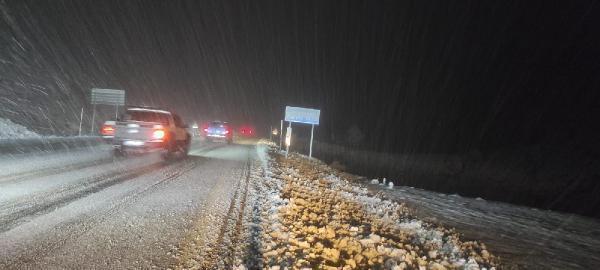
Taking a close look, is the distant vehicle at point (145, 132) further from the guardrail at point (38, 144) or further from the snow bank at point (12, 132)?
the snow bank at point (12, 132)

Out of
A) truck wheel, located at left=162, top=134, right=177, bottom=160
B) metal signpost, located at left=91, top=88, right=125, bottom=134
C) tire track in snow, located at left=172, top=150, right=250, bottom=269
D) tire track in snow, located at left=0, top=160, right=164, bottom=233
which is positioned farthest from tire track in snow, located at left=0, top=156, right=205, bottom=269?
metal signpost, located at left=91, top=88, right=125, bottom=134

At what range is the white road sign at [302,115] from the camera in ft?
75.7

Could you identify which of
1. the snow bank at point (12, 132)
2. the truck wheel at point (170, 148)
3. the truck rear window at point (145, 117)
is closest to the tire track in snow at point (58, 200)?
the truck wheel at point (170, 148)

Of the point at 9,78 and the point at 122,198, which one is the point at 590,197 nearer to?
the point at 122,198

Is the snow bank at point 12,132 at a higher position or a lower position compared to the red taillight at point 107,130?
lower

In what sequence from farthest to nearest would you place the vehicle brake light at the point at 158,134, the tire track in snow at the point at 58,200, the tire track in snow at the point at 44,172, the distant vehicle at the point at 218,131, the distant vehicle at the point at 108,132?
1. the distant vehicle at the point at 218,131
2. the distant vehicle at the point at 108,132
3. the vehicle brake light at the point at 158,134
4. the tire track in snow at the point at 44,172
5. the tire track in snow at the point at 58,200

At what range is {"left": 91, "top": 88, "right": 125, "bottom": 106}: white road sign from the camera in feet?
114

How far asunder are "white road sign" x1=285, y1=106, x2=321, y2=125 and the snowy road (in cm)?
1074

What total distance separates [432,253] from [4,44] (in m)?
44.8

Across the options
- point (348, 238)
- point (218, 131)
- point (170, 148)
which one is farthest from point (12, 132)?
point (348, 238)

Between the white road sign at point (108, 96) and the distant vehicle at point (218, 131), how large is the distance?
793cm

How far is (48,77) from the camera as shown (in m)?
44.1

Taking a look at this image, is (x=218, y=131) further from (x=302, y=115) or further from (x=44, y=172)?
(x=44, y=172)

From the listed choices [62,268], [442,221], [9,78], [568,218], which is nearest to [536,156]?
[568,218]
